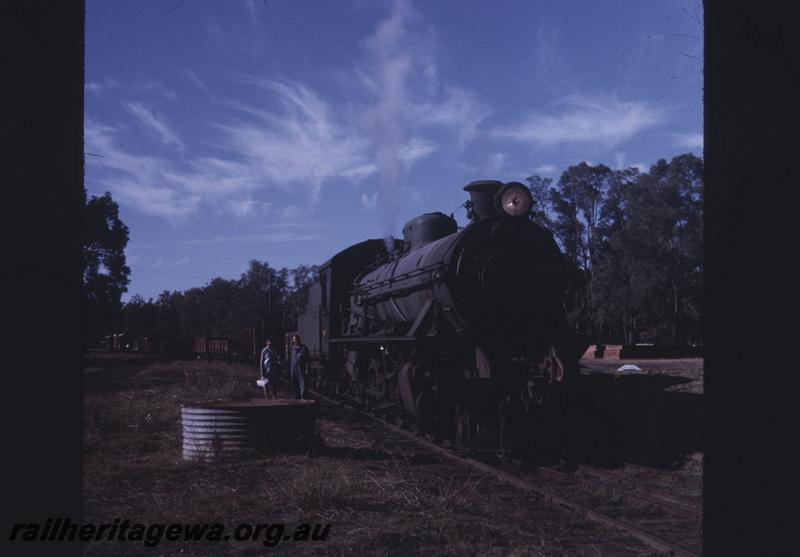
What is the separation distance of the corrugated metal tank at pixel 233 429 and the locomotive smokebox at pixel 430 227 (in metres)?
5.55

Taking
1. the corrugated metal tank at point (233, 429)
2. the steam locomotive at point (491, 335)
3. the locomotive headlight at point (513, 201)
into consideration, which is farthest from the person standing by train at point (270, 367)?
the locomotive headlight at point (513, 201)

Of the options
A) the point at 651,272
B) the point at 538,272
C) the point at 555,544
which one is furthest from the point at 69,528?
the point at 651,272

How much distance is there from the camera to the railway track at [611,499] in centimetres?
569

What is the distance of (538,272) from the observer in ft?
34.9

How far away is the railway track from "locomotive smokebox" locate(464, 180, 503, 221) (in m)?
3.68

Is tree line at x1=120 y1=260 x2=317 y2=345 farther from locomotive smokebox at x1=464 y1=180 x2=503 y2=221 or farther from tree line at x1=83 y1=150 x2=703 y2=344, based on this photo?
locomotive smokebox at x1=464 y1=180 x2=503 y2=221

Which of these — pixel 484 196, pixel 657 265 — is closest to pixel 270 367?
pixel 484 196

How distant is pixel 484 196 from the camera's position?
436 inches

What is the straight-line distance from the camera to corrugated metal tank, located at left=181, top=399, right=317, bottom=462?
8922 millimetres

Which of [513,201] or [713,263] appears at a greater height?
[513,201]

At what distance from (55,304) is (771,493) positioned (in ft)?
5.81

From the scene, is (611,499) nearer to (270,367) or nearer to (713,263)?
(713,263)

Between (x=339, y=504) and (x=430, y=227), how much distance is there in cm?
809

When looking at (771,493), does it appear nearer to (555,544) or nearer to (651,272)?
(555,544)
